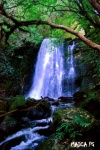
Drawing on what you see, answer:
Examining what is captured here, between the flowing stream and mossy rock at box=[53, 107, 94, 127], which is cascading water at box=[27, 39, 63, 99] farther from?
mossy rock at box=[53, 107, 94, 127]

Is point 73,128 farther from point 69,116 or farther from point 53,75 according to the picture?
point 53,75

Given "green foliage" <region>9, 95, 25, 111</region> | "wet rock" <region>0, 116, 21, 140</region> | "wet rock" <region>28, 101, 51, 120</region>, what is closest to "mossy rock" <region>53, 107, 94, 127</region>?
"wet rock" <region>0, 116, 21, 140</region>

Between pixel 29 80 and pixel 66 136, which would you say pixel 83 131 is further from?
pixel 29 80

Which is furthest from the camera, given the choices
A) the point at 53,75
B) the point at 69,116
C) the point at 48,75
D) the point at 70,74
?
the point at 48,75

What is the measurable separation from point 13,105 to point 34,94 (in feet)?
18.7

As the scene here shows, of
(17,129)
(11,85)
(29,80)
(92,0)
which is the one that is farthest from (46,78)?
(92,0)

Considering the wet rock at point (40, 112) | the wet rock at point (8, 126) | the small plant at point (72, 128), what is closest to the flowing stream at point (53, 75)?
the wet rock at point (40, 112)

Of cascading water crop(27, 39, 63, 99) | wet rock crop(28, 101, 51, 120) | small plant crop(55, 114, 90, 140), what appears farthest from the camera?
cascading water crop(27, 39, 63, 99)

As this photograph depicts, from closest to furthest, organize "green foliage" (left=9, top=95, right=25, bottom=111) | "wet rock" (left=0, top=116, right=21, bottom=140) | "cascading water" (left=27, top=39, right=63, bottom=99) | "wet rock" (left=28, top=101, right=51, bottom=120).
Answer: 1. "wet rock" (left=0, top=116, right=21, bottom=140)
2. "green foliage" (left=9, top=95, right=25, bottom=111)
3. "wet rock" (left=28, top=101, right=51, bottom=120)
4. "cascading water" (left=27, top=39, right=63, bottom=99)

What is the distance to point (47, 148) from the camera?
5648 millimetres

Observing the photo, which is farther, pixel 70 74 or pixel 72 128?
pixel 70 74

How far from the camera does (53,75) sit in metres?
16.7

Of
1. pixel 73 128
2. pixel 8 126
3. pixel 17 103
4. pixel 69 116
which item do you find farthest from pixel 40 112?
pixel 73 128

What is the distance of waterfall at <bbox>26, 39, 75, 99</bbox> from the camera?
15719 mm
